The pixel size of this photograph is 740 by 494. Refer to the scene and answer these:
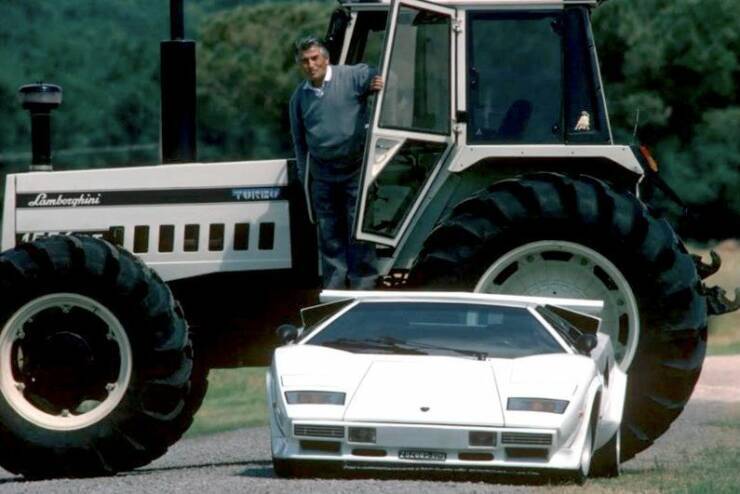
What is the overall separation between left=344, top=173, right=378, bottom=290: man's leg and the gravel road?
1405mm

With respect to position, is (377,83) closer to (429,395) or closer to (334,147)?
(334,147)

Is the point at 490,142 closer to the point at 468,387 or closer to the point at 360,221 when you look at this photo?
the point at 360,221

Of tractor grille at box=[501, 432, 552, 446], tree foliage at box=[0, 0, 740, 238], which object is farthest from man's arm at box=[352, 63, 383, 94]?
tree foliage at box=[0, 0, 740, 238]

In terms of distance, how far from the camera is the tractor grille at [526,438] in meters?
13.3

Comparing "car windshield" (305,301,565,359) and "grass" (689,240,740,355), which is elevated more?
"car windshield" (305,301,565,359)

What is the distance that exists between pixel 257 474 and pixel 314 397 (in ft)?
4.25

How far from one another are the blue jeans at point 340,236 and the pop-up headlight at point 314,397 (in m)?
1.79

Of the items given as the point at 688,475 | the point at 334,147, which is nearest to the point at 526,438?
the point at 688,475

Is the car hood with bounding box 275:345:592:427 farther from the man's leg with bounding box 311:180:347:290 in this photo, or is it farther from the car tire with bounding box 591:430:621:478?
the man's leg with bounding box 311:180:347:290

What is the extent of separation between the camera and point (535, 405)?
13.5 m

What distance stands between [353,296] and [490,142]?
1.54 metres

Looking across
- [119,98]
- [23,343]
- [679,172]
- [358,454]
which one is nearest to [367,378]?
[358,454]

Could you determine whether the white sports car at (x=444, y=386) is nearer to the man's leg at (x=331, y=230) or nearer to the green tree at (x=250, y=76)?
the man's leg at (x=331, y=230)

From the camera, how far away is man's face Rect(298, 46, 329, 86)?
50.0ft
